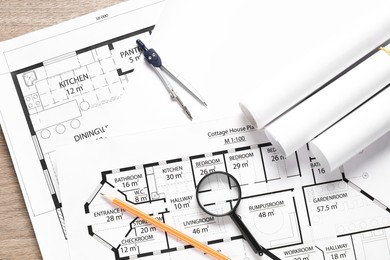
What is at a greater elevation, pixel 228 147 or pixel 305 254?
pixel 228 147

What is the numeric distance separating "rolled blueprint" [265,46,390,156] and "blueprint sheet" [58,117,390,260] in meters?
0.07

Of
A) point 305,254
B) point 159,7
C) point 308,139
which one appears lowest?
point 305,254

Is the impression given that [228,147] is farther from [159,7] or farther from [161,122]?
[159,7]

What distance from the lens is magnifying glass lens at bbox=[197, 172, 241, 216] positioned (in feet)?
3.01

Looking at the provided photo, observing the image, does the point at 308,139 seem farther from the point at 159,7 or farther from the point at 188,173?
the point at 159,7

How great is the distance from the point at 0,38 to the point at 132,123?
11.7 inches

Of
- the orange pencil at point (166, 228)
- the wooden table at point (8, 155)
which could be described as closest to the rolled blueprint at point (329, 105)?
the orange pencil at point (166, 228)

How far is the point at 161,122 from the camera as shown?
37.1 inches

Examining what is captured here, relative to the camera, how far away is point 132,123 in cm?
94

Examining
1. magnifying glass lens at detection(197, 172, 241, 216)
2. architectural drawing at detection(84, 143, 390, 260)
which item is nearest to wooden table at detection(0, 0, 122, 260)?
architectural drawing at detection(84, 143, 390, 260)

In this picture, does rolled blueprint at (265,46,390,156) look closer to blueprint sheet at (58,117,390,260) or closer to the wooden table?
blueprint sheet at (58,117,390,260)

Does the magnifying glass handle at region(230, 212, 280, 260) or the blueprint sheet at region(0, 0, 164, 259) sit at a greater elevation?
the blueprint sheet at region(0, 0, 164, 259)

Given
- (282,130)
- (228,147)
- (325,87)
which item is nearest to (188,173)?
(228,147)

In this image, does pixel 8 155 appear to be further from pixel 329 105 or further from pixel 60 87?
pixel 329 105
